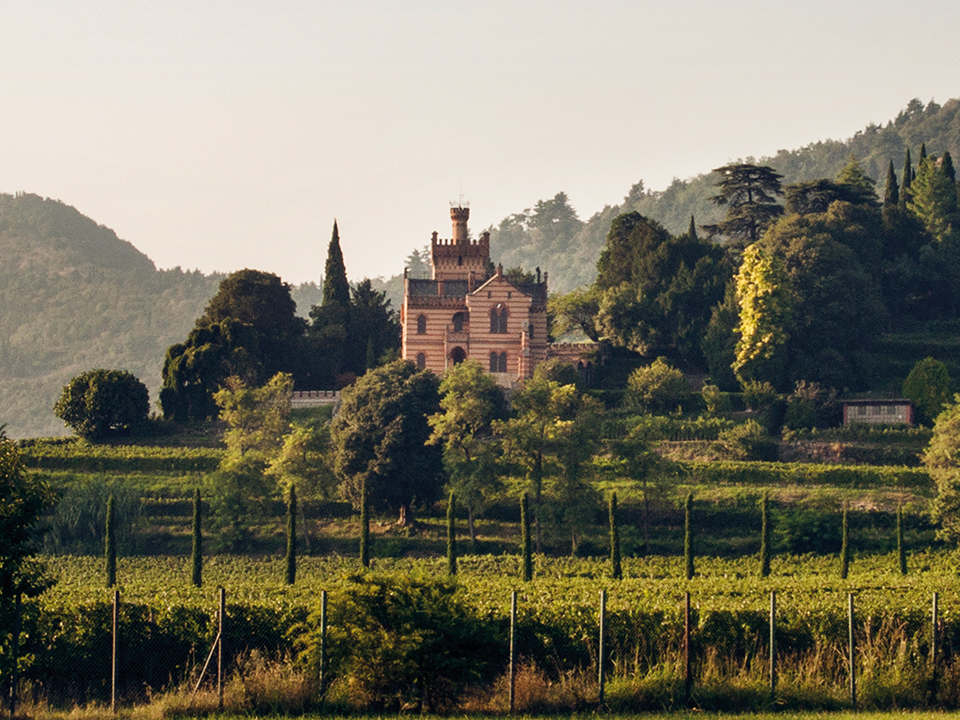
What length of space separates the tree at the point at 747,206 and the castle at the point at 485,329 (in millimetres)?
15071

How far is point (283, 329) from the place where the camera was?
77562 millimetres

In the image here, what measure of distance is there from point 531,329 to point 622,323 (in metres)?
5.49

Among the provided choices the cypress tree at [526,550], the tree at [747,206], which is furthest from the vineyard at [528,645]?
the tree at [747,206]

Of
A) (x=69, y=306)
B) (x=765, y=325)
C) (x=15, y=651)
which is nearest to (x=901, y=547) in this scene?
(x=765, y=325)

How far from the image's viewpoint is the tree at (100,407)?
68875mm

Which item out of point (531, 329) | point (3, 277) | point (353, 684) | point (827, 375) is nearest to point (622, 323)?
point (531, 329)

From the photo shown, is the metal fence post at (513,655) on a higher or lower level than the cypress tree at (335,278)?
lower

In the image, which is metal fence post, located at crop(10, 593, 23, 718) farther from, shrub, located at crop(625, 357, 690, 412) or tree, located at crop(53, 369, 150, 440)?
shrub, located at crop(625, 357, 690, 412)

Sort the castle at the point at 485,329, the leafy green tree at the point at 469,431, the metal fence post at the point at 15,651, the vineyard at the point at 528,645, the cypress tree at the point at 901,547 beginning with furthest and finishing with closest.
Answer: the castle at the point at 485,329 < the leafy green tree at the point at 469,431 < the cypress tree at the point at 901,547 < the vineyard at the point at 528,645 < the metal fence post at the point at 15,651

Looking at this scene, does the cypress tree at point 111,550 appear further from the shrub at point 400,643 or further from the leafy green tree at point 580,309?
the leafy green tree at point 580,309

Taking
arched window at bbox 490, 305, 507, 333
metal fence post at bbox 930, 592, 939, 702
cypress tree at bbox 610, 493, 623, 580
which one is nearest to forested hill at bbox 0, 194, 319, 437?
arched window at bbox 490, 305, 507, 333

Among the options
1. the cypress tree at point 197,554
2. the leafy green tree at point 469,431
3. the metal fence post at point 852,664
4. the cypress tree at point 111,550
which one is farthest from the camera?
the leafy green tree at point 469,431

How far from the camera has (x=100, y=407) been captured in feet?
226

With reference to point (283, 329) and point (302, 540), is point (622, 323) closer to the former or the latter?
point (283, 329)
